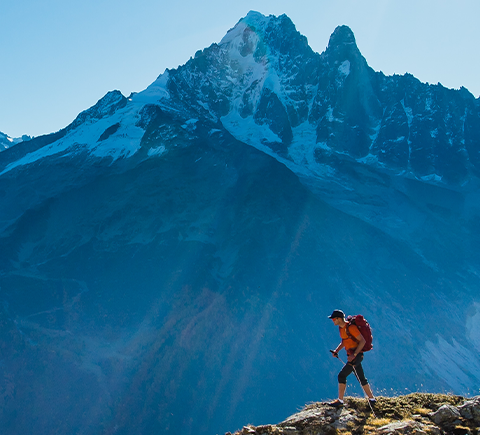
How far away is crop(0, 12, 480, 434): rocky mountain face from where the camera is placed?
217ft

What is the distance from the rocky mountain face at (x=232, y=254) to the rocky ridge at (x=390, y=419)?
182ft

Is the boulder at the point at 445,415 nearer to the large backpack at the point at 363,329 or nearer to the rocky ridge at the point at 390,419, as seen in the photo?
the rocky ridge at the point at 390,419

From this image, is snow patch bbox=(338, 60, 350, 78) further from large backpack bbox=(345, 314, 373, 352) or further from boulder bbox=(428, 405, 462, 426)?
boulder bbox=(428, 405, 462, 426)

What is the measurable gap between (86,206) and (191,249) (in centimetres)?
3062

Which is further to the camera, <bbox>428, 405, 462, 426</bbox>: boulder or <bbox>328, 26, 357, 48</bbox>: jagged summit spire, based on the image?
<bbox>328, 26, 357, 48</bbox>: jagged summit spire

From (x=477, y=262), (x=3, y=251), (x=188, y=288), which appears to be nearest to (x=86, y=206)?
(x=3, y=251)

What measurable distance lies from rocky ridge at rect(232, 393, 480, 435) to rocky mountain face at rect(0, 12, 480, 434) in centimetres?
5533

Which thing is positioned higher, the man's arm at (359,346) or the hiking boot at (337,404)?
the man's arm at (359,346)

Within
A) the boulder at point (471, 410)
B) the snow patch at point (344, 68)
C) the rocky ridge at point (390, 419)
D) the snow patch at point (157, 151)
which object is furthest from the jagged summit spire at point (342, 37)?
the boulder at point (471, 410)

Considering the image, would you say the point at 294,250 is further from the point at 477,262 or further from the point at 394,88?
the point at 394,88

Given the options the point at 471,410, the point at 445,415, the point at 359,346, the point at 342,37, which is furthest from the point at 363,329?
the point at 342,37

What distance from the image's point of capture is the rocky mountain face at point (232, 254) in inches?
2606

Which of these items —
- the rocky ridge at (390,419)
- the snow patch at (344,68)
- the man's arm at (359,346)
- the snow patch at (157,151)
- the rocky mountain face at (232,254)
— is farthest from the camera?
the snow patch at (344,68)

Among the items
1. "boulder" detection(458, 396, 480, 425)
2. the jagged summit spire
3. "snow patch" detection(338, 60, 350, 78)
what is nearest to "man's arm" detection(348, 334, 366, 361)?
"boulder" detection(458, 396, 480, 425)
